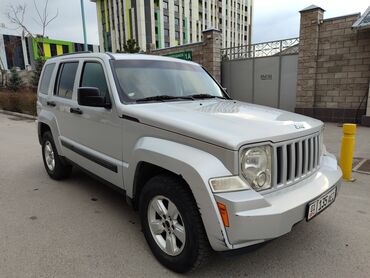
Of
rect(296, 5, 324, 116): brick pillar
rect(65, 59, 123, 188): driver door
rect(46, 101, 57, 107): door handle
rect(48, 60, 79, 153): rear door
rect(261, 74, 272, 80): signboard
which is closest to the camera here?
rect(65, 59, 123, 188): driver door

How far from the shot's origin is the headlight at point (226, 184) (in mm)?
2014

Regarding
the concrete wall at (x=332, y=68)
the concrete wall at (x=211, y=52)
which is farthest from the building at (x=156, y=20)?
the concrete wall at (x=332, y=68)

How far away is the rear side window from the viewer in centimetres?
472

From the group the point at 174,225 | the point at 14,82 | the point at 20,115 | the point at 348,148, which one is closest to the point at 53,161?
the point at 174,225

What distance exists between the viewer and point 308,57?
35.0 ft

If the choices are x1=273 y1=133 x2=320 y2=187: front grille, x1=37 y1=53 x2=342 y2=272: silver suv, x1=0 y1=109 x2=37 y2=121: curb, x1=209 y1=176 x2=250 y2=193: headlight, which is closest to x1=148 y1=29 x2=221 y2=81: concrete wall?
x1=0 y1=109 x2=37 y2=121: curb

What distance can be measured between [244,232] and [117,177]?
161 cm

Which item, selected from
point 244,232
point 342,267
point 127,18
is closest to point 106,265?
point 244,232

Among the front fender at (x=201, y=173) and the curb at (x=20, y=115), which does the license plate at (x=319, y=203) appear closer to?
the front fender at (x=201, y=173)

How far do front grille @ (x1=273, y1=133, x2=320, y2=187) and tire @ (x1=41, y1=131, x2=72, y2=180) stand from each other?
134 inches

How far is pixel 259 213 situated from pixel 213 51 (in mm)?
12245

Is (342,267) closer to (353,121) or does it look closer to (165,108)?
(165,108)

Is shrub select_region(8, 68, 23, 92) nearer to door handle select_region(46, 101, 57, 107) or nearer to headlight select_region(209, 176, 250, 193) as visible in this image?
door handle select_region(46, 101, 57, 107)

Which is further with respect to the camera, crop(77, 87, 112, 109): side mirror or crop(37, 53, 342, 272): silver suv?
crop(77, 87, 112, 109): side mirror
